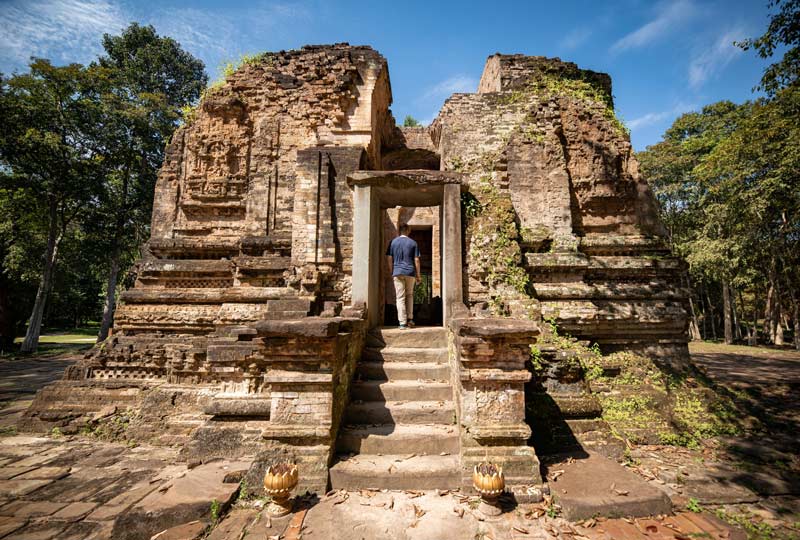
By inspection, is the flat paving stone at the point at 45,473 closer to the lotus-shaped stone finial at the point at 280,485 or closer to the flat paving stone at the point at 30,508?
the flat paving stone at the point at 30,508

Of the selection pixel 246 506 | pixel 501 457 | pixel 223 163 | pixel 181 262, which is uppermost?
pixel 223 163

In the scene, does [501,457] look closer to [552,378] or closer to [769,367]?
[552,378]

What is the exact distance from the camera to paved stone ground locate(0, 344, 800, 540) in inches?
113

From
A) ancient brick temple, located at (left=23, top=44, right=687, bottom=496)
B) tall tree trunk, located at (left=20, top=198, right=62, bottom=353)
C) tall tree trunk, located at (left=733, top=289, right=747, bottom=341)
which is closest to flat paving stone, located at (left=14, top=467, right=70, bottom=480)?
ancient brick temple, located at (left=23, top=44, right=687, bottom=496)

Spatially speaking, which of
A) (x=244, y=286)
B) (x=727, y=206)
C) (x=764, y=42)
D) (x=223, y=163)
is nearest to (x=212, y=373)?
(x=244, y=286)

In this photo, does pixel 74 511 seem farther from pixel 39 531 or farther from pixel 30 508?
pixel 30 508

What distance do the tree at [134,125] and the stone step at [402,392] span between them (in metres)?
18.3

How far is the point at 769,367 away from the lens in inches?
441

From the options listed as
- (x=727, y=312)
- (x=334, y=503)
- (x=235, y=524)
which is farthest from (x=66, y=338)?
(x=727, y=312)

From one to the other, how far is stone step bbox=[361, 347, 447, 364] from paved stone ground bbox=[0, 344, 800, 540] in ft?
6.71

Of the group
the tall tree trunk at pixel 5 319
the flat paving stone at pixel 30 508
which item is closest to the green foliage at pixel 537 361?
the flat paving stone at pixel 30 508

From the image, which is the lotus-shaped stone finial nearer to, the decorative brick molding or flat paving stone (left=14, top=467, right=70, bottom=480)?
the decorative brick molding

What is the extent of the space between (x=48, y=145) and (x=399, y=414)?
60.9 ft

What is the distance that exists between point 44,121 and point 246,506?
1905 centimetres
